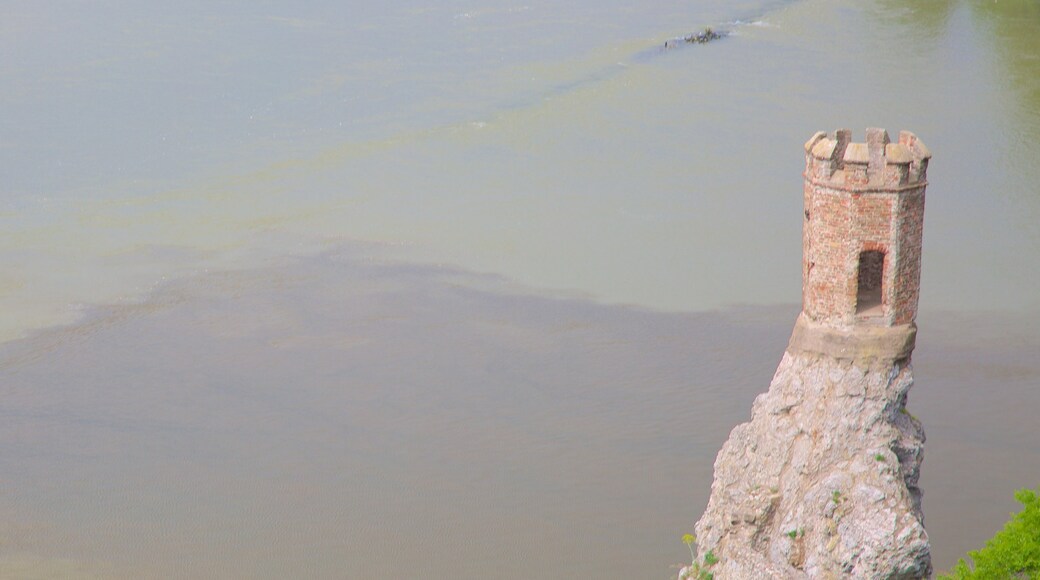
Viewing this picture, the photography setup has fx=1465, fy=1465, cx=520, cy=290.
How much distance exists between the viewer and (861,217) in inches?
594

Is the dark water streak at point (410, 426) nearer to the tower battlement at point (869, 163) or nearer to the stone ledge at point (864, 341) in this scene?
the stone ledge at point (864, 341)

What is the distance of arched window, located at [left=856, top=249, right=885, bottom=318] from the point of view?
50.9 ft

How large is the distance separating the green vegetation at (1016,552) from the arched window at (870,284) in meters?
3.51

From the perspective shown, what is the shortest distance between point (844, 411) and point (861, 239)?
6.04 feet

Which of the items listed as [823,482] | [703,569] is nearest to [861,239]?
[823,482]

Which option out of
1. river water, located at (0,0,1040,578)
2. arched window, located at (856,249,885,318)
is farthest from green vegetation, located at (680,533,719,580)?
river water, located at (0,0,1040,578)

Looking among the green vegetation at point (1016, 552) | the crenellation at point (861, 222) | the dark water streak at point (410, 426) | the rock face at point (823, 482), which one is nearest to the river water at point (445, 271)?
the dark water streak at point (410, 426)

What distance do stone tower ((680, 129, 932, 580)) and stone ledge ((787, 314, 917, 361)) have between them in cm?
1

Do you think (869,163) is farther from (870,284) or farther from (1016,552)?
(1016,552)

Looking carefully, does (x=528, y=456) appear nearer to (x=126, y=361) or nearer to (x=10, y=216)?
(x=126, y=361)

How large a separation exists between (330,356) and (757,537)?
716 inches

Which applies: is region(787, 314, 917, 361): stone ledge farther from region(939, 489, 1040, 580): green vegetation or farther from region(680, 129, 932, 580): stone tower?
region(939, 489, 1040, 580): green vegetation

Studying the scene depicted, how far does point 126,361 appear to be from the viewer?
3259cm

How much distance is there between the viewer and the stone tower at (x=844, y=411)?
14914 mm
